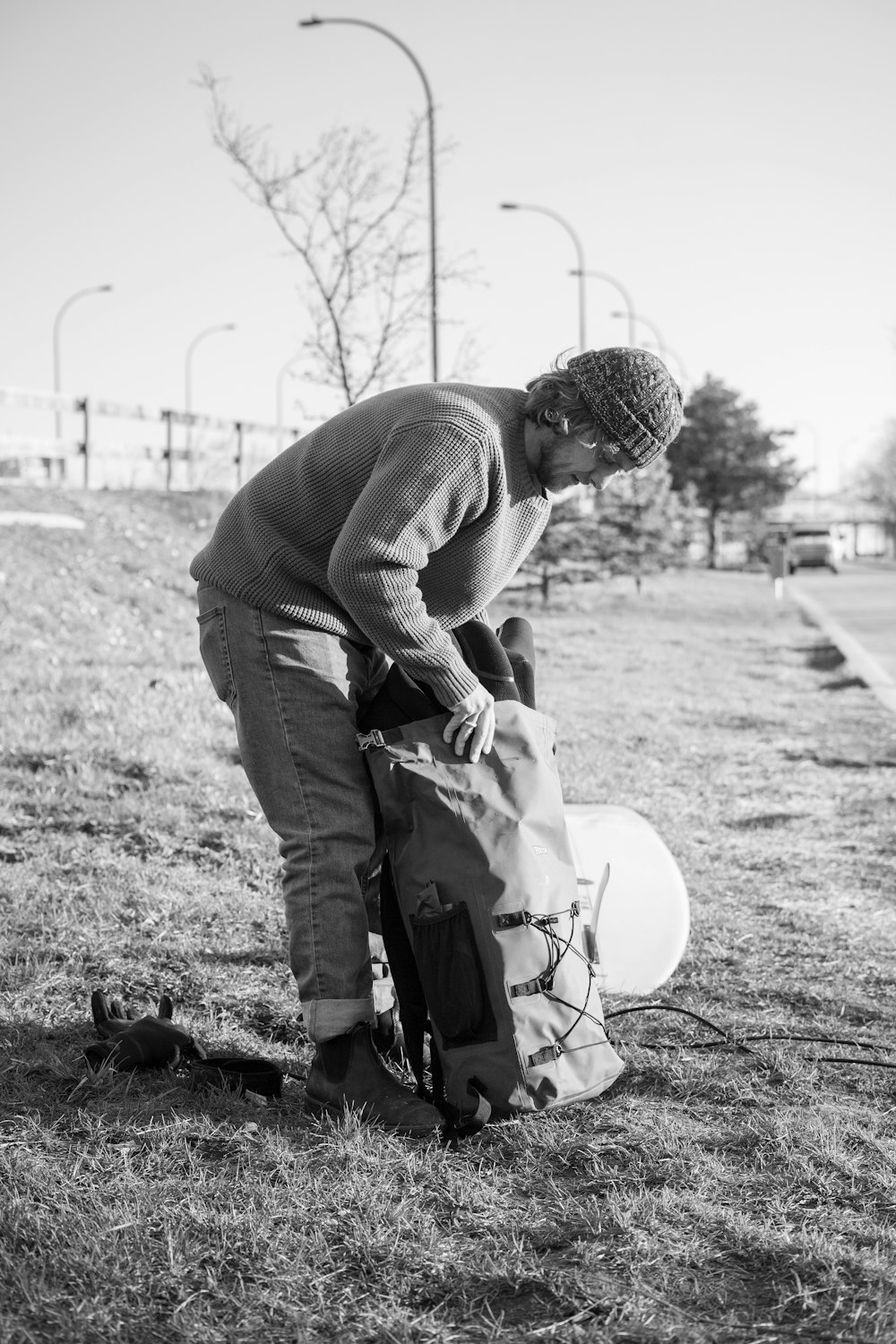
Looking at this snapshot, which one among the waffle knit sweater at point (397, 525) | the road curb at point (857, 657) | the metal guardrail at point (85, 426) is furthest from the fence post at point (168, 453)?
the waffle knit sweater at point (397, 525)

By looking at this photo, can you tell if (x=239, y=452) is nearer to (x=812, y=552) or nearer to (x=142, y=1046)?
(x=142, y=1046)

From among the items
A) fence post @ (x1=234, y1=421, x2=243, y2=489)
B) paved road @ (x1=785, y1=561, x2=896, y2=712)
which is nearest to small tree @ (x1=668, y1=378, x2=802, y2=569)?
paved road @ (x1=785, y1=561, x2=896, y2=712)

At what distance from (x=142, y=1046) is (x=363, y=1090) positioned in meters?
0.55

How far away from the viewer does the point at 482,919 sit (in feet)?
8.99

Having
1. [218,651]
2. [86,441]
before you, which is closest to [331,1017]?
[218,651]

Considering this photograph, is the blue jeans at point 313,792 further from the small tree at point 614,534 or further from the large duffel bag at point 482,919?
the small tree at point 614,534

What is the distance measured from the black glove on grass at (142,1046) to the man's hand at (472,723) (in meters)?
0.96

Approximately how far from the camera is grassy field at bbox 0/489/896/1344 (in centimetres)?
207

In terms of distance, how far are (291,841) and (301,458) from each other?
2.80 feet

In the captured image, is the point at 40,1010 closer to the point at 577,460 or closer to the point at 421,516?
the point at 421,516

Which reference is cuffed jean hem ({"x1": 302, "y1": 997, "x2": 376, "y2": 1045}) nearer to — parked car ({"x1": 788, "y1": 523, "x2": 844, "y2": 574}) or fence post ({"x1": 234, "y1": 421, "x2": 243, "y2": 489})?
fence post ({"x1": 234, "y1": 421, "x2": 243, "y2": 489})

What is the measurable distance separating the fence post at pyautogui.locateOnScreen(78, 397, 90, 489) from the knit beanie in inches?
588

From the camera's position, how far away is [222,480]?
2031 centimetres

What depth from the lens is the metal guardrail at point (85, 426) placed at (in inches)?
609
